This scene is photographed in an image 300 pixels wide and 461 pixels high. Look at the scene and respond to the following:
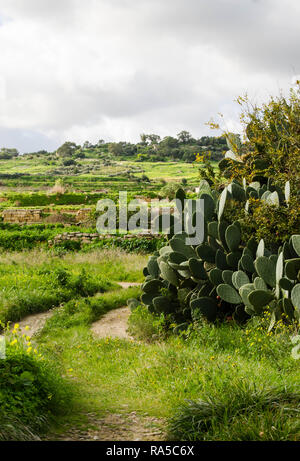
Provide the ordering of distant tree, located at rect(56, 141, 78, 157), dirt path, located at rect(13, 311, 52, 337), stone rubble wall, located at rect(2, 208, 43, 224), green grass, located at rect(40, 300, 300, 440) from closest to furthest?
green grass, located at rect(40, 300, 300, 440), dirt path, located at rect(13, 311, 52, 337), stone rubble wall, located at rect(2, 208, 43, 224), distant tree, located at rect(56, 141, 78, 157)

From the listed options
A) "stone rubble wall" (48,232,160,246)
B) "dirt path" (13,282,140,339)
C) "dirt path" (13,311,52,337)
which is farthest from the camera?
"stone rubble wall" (48,232,160,246)

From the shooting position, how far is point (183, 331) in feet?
19.3

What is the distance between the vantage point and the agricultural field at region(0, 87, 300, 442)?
3.41 m

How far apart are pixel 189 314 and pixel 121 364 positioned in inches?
80.4

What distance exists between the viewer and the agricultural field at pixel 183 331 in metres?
3.41

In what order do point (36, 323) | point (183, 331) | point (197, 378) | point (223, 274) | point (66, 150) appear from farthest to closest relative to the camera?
point (66, 150) < point (36, 323) < point (223, 274) < point (183, 331) < point (197, 378)

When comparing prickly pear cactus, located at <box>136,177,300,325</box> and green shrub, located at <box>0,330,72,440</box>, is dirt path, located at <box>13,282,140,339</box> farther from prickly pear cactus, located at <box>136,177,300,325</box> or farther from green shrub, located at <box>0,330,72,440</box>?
green shrub, located at <box>0,330,72,440</box>

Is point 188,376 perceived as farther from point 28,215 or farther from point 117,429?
point 28,215

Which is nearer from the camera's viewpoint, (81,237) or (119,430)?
(119,430)

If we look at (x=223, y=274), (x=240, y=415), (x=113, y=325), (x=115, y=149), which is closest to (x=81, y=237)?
(x=113, y=325)

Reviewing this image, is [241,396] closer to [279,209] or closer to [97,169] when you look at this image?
[279,209]

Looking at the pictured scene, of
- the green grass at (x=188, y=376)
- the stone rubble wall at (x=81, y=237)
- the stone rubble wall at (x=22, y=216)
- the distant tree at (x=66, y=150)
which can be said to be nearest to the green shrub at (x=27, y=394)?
the green grass at (x=188, y=376)

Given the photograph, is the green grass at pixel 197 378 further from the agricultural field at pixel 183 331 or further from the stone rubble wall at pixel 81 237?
the stone rubble wall at pixel 81 237

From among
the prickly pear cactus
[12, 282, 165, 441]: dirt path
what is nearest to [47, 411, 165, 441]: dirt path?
[12, 282, 165, 441]: dirt path
